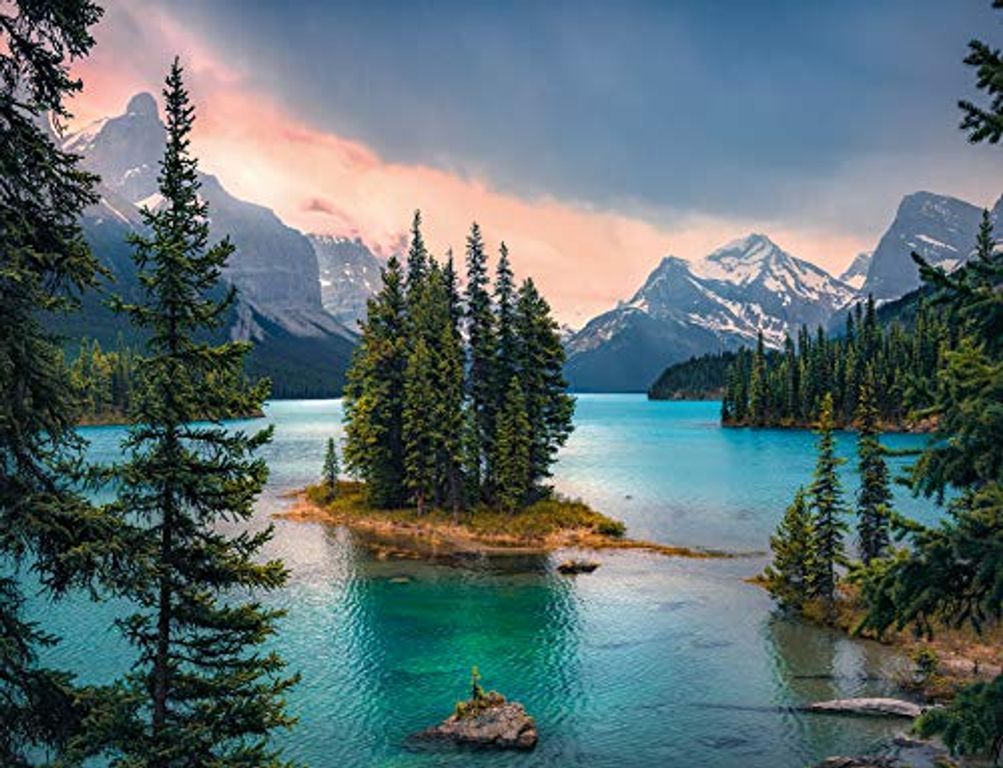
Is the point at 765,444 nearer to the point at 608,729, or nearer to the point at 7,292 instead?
the point at 608,729

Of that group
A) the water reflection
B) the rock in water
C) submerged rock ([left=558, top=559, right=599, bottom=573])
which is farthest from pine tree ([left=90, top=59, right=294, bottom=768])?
submerged rock ([left=558, top=559, right=599, bottom=573])

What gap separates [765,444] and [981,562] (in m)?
150

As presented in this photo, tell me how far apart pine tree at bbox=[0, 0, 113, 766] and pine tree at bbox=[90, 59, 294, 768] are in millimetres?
2440

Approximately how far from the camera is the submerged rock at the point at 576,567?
5488 cm

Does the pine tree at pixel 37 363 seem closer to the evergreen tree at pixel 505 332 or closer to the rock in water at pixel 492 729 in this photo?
the rock in water at pixel 492 729

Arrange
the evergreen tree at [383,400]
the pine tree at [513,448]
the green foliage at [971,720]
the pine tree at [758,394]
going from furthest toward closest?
1. the pine tree at [758,394]
2. the evergreen tree at [383,400]
3. the pine tree at [513,448]
4. the green foliage at [971,720]

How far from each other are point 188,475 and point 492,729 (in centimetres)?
1962

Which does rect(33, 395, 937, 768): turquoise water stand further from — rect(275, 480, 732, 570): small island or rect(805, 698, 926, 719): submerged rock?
rect(275, 480, 732, 570): small island

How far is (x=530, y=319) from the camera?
71.1m

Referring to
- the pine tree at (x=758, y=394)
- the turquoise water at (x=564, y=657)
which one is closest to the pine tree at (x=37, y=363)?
the turquoise water at (x=564, y=657)

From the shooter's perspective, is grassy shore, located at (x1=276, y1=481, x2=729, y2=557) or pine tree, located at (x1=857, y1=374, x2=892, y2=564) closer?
pine tree, located at (x1=857, y1=374, x2=892, y2=564)

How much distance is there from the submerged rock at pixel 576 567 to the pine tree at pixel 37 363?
148 feet

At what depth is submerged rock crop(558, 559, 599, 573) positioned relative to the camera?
54.9 m

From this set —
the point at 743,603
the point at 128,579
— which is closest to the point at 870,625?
the point at 128,579
